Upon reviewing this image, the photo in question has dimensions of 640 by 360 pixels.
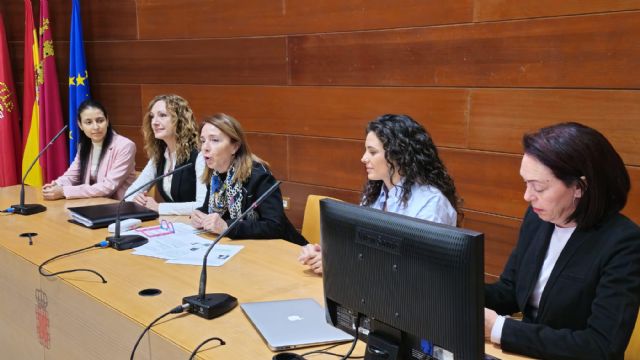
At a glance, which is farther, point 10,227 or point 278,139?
point 278,139

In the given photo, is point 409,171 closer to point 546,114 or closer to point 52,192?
point 546,114

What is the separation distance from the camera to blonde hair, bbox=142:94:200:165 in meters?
3.75

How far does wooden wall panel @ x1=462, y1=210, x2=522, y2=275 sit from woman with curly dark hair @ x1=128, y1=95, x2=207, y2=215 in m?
1.61

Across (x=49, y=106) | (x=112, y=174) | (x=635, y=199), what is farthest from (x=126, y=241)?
(x=49, y=106)

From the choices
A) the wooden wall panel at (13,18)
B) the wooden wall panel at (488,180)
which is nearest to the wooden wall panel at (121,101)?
the wooden wall panel at (13,18)

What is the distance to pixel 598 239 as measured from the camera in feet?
5.42

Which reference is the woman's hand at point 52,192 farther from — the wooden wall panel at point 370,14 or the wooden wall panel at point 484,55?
the wooden wall panel at point 370,14

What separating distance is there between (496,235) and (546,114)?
2.38ft

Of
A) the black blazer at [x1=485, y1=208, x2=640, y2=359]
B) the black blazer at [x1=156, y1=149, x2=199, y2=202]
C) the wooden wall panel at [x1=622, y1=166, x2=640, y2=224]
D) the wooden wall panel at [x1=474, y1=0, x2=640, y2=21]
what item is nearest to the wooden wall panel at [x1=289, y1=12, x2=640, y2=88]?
the wooden wall panel at [x1=474, y1=0, x2=640, y2=21]

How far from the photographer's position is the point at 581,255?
1.67 metres

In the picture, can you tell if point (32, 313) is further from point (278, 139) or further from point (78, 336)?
point (278, 139)

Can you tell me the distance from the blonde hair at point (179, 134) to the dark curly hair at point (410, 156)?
4.96ft

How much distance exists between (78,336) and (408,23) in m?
2.46

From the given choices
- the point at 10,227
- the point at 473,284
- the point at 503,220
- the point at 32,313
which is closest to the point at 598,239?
the point at 473,284
